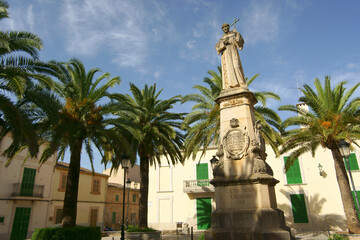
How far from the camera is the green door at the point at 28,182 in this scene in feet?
63.3

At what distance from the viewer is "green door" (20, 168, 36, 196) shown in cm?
1930

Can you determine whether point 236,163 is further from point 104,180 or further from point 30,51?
point 104,180

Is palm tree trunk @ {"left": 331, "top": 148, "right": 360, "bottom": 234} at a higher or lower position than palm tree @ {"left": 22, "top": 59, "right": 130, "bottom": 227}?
lower

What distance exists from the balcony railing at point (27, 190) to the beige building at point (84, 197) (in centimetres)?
157

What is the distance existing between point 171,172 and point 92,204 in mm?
9116

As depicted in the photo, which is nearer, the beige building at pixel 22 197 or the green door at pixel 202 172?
the beige building at pixel 22 197

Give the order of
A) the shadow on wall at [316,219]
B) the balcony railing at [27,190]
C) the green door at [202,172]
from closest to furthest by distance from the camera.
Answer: the balcony railing at [27,190], the shadow on wall at [316,219], the green door at [202,172]

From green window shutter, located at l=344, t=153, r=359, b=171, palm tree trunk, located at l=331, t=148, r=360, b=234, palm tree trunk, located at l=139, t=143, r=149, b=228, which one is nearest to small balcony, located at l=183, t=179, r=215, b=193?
palm tree trunk, located at l=139, t=143, r=149, b=228

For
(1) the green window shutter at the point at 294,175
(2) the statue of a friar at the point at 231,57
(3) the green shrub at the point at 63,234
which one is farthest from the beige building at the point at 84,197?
(2) the statue of a friar at the point at 231,57

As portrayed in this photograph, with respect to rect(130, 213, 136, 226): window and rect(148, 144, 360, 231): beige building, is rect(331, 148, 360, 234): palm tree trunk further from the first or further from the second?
rect(130, 213, 136, 226): window

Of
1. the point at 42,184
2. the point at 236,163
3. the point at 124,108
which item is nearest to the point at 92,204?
the point at 42,184

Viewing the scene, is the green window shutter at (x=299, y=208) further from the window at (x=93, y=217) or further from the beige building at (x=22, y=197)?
the beige building at (x=22, y=197)

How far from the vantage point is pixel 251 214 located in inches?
294

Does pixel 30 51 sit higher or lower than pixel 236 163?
higher
